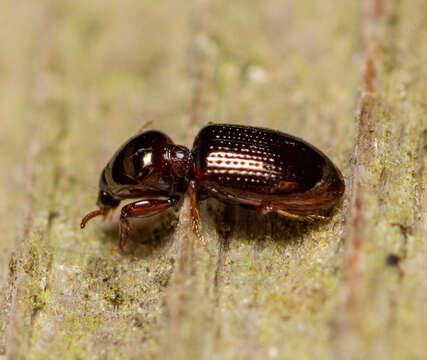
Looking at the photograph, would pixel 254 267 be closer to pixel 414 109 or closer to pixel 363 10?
pixel 414 109

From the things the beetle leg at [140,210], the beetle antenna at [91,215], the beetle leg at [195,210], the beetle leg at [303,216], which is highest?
the beetle leg at [303,216]

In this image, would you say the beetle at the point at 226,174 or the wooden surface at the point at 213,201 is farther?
the beetle at the point at 226,174

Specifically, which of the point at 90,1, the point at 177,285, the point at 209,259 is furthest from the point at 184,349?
the point at 90,1

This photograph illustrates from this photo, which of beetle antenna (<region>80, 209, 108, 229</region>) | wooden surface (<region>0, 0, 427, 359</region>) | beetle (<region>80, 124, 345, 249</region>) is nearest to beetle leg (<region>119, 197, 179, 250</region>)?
beetle (<region>80, 124, 345, 249</region>)

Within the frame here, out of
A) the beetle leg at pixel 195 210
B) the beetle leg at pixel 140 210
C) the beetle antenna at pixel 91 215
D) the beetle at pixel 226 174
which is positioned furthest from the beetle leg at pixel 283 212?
the beetle antenna at pixel 91 215

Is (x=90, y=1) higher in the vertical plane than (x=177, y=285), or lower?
higher

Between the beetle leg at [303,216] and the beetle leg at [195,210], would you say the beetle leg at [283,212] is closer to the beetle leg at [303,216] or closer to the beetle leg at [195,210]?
the beetle leg at [303,216]

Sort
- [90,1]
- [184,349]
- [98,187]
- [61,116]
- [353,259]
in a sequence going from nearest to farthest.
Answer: [184,349]
[353,259]
[98,187]
[61,116]
[90,1]
